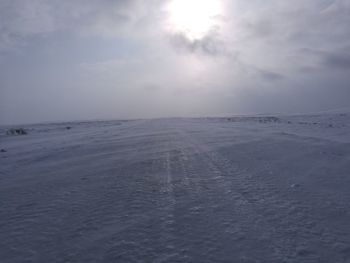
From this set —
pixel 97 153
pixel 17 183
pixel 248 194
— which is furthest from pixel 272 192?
pixel 97 153

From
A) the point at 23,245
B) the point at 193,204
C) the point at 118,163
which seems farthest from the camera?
the point at 118,163

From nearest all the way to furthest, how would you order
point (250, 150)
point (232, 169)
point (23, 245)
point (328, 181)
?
point (23, 245) < point (328, 181) < point (232, 169) < point (250, 150)

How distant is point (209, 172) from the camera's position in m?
8.07

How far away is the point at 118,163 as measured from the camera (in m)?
9.76

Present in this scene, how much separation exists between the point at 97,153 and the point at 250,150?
→ 531 cm

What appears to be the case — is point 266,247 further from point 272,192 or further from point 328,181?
point 328,181

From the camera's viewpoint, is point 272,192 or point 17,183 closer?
point 272,192

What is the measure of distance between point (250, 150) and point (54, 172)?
249 inches

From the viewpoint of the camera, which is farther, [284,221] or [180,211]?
[180,211]

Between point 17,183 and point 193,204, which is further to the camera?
point 17,183

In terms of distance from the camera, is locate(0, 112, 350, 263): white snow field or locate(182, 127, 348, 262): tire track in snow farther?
locate(0, 112, 350, 263): white snow field

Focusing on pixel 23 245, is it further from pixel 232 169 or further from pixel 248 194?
pixel 232 169

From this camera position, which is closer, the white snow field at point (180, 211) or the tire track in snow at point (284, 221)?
the tire track in snow at point (284, 221)

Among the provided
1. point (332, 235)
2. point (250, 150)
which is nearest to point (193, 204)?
point (332, 235)
